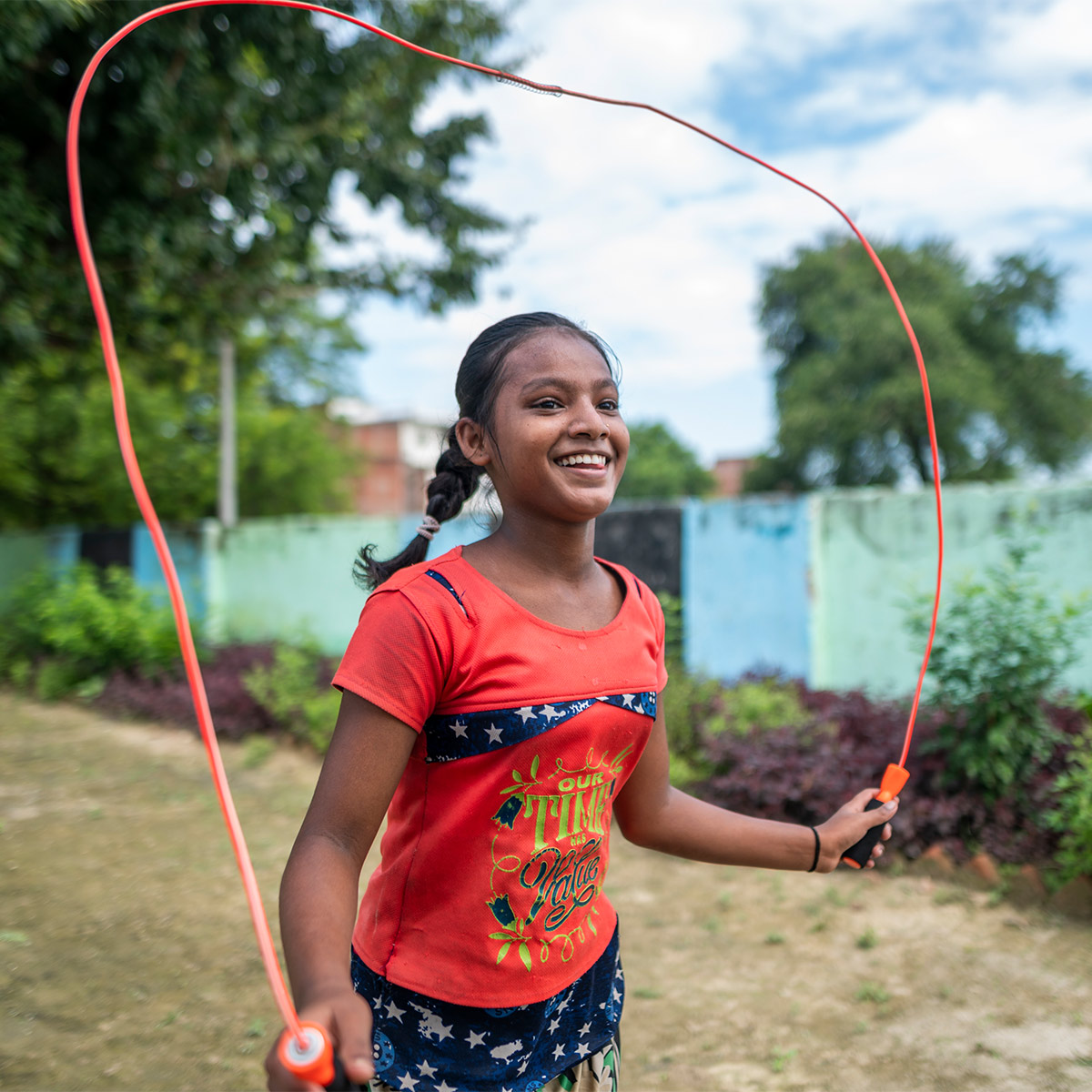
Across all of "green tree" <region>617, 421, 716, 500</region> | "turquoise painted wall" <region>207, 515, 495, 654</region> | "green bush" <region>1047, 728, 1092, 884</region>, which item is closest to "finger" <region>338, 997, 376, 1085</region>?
"green bush" <region>1047, 728, 1092, 884</region>

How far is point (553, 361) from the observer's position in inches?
57.9

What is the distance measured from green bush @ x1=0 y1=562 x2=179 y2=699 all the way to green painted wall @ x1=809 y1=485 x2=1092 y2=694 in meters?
6.02

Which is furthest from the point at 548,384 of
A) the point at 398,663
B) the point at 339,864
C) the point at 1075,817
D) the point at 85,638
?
the point at 85,638

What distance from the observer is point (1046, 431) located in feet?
76.2

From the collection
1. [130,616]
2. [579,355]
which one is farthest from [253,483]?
[579,355]

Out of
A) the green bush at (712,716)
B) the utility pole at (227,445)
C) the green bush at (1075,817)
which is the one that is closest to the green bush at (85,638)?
the utility pole at (227,445)

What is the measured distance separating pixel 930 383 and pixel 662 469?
1936 centimetres

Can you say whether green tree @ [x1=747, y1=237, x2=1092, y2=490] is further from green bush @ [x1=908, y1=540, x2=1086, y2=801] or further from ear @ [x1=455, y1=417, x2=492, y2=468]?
ear @ [x1=455, y1=417, x2=492, y2=468]

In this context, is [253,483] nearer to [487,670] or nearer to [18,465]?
[18,465]

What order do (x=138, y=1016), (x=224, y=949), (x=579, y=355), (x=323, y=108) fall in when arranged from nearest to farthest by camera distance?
(x=579, y=355)
(x=138, y=1016)
(x=224, y=949)
(x=323, y=108)

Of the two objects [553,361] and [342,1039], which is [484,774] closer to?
[342,1039]

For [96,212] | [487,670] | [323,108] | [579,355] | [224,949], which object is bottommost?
[224,949]

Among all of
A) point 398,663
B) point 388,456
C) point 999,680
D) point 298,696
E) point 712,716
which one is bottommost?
point 298,696

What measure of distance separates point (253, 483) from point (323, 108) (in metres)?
8.64
